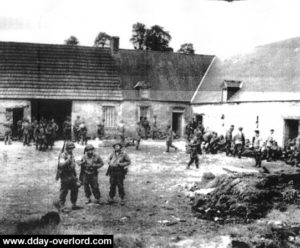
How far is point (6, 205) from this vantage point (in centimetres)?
931

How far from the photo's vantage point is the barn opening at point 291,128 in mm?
20188

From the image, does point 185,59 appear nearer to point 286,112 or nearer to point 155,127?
point 155,127

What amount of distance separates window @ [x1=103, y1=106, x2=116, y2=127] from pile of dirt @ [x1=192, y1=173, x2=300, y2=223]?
17.5 meters

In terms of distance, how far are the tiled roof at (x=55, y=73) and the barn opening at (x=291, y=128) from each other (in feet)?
39.1

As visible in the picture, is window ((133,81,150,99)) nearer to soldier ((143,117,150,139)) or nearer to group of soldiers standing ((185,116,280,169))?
soldier ((143,117,150,139))

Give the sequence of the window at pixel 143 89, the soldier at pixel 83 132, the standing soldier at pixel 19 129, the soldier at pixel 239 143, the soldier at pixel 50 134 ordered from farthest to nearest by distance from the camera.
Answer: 1. the window at pixel 143 89
2. the standing soldier at pixel 19 129
3. the soldier at pixel 83 132
4. the soldier at pixel 50 134
5. the soldier at pixel 239 143

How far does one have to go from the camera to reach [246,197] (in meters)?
9.13

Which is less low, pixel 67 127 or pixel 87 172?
pixel 67 127

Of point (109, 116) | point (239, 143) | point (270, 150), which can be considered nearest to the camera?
point (270, 150)

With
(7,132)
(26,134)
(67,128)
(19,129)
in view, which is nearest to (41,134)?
(26,134)

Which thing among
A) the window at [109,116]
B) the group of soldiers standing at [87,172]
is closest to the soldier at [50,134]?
the window at [109,116]

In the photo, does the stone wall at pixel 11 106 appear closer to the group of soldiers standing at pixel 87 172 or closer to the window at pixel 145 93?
the window at pixel 145 93

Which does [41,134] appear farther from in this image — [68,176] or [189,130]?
[189,130]

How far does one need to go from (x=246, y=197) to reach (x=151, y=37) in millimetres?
31697
